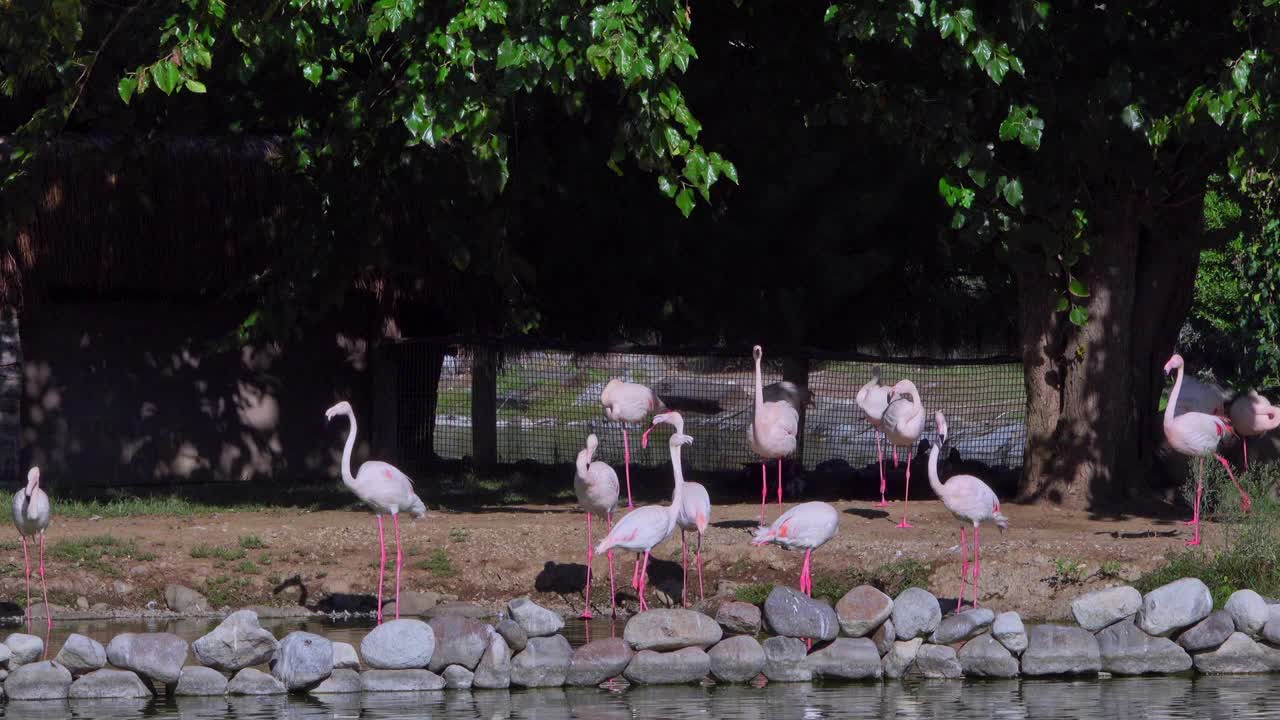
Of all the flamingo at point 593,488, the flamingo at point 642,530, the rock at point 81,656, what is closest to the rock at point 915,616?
the flamingo at point 642,530

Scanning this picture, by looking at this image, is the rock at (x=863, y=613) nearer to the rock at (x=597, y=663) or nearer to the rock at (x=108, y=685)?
the rock at (x=597, y=663)

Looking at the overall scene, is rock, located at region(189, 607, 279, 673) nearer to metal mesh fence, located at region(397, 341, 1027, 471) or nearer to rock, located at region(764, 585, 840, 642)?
rock, located at region(764, 585, 840, 642)

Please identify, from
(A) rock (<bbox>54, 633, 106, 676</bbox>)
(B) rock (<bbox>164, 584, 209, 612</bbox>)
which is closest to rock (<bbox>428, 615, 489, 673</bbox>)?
(A) rock (<bbox>54, 633, 106, 676</bbox>)

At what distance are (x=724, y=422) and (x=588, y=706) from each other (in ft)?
32.7

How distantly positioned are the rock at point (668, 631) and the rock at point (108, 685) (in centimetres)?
258

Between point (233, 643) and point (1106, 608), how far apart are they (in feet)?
15.5

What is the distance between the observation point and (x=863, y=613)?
30.1 ft

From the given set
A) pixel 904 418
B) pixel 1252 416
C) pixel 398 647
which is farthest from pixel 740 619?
pixel 1252 416

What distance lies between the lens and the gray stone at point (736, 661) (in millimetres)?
8984

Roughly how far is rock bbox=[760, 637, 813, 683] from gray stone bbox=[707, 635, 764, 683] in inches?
2.4

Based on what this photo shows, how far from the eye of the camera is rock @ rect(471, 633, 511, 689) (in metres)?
8.88

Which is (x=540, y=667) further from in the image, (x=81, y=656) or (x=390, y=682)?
(x=81, y=656)

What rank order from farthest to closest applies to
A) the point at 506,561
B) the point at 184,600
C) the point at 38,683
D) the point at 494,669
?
the point at 506,561 → the point at 184,600 → the point at 494,669 → the point at 38,683

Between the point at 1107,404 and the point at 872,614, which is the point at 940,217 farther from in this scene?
the point at 872,614
